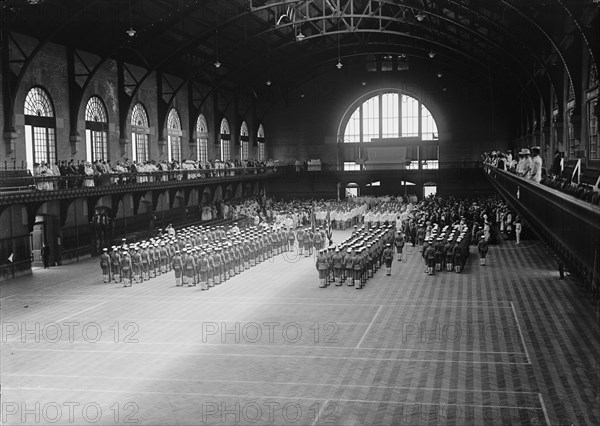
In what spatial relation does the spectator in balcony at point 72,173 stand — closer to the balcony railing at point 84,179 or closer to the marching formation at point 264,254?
the balcony railing at point 84,179

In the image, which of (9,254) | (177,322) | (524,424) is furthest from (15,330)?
(524,424)

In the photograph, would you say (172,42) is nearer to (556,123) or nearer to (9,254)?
(9,254)

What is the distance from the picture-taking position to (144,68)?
46812 mm

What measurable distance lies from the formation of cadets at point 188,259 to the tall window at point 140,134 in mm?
12555

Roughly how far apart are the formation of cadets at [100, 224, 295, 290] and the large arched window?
8.05 meters

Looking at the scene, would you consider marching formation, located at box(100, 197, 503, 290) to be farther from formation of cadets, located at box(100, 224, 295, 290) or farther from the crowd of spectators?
the crowd of spectators

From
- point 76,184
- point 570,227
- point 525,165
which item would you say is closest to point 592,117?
point 525,165

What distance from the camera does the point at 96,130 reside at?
40406mm

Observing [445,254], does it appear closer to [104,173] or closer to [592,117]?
[592,117]

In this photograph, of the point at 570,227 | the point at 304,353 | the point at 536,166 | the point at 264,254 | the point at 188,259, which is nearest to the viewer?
the point at 570,227

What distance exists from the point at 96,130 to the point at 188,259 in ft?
54.7

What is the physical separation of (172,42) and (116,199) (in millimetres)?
12621

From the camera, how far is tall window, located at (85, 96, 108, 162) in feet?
130

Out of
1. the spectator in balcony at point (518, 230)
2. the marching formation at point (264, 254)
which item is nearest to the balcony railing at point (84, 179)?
the marching formation at point (264, 254)
